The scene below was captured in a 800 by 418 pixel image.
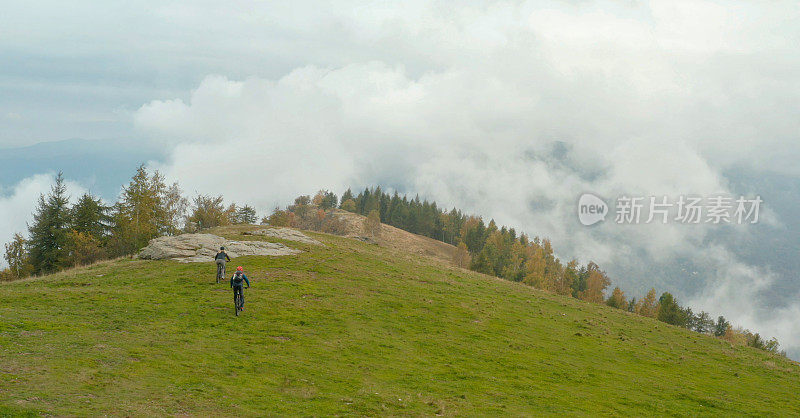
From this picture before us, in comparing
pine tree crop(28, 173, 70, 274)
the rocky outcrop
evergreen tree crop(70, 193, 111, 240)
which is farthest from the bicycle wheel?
evergreen tree crop(70, 193, 111, 240)

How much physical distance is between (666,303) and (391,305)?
8794cm

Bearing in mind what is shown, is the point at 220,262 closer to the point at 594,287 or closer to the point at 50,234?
the point at 50,234

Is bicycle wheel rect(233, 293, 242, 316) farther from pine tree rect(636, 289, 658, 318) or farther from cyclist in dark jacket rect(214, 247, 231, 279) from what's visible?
pine tree rect(636, 289, 658, 318)

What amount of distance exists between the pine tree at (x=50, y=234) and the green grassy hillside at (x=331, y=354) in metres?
40.5

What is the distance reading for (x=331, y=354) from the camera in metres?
26.8

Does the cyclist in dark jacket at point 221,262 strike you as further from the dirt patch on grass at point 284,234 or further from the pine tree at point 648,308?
the pine tree at point 648,308

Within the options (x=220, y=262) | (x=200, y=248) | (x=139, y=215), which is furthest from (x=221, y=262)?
(x=139, y=215)

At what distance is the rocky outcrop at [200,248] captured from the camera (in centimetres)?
4800

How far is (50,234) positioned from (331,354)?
253ft

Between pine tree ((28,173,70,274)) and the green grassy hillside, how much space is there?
133ft

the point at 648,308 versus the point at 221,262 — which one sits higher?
the point at 221,262

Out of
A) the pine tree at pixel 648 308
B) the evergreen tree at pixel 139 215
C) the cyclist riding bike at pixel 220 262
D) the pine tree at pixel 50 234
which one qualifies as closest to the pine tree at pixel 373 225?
the evergreen tree at pixel 139 215

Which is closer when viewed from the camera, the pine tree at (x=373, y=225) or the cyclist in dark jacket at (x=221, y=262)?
the cyclist in dark jacket at (x=221, y=262)

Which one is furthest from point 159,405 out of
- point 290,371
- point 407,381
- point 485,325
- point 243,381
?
point 485,325
